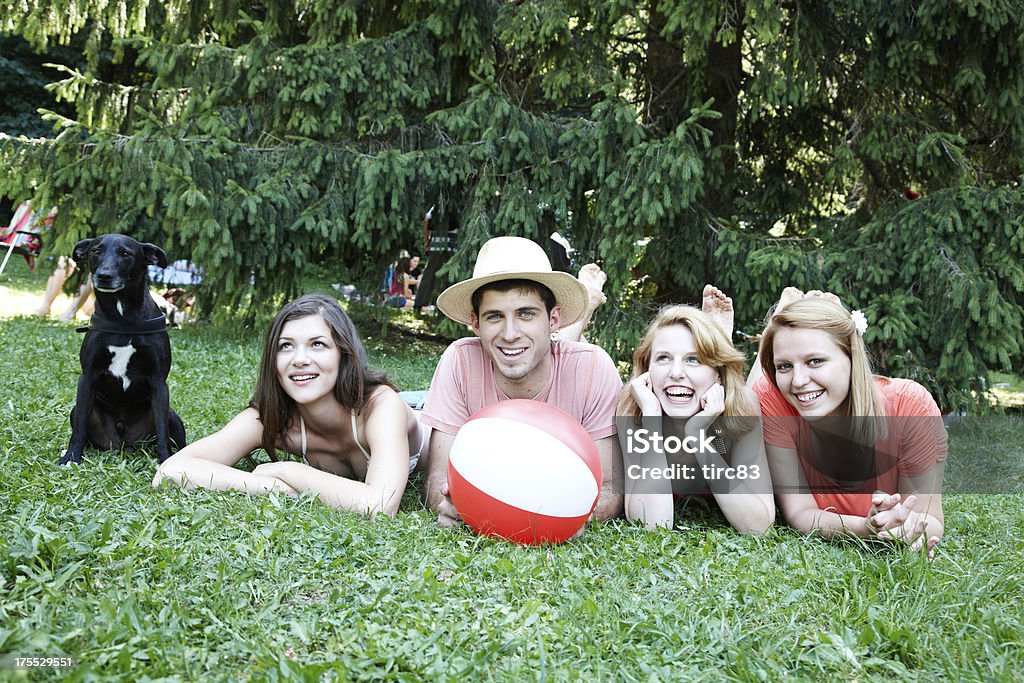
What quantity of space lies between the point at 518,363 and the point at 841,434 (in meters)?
1.47

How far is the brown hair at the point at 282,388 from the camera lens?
12.8 ft

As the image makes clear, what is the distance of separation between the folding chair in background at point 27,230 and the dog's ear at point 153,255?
5.68 meters

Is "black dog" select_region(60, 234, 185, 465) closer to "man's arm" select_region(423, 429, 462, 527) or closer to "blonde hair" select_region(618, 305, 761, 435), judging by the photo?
"man's arm" select_region(423, 429, 462, 527)

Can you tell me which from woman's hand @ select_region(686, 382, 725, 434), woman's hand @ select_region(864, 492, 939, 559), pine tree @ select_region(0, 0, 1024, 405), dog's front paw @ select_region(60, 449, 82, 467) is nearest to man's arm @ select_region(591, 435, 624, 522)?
woman's hand @ select_region(686, 382, 725, 434)

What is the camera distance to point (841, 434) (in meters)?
3.70

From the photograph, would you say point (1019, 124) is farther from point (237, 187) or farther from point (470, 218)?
point (237, 187)

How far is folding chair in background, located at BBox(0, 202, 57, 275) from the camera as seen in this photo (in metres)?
9.43

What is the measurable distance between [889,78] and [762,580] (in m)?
6.69

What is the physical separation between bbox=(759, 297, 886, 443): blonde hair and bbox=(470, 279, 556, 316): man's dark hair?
1.03 m

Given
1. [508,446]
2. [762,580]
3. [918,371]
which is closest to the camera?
[762,580]

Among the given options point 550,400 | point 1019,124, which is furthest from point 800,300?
point 1019,124

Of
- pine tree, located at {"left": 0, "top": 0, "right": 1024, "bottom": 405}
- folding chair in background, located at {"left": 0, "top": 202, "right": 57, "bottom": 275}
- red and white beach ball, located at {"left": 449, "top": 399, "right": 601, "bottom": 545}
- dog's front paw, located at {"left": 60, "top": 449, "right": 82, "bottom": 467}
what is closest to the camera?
red and white beach ball, located at {"left": 449, "top": 399, "right": 601, "bottom": 545}

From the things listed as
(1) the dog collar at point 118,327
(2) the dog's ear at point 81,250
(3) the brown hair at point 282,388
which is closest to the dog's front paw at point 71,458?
(1) the dog collar at point 118,327

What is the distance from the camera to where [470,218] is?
30.1 feet
